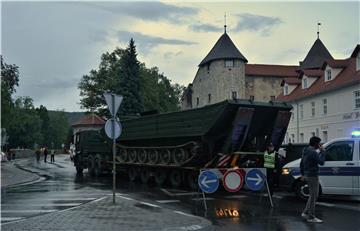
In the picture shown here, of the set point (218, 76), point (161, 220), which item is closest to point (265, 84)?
point (218, 76)

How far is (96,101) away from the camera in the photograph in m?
75.9

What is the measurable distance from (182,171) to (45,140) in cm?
12792

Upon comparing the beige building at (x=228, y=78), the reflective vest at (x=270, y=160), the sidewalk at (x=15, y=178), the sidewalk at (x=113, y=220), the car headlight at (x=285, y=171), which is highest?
the beige building at (x=228, y=78)

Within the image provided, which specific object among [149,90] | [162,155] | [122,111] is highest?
[149,90]

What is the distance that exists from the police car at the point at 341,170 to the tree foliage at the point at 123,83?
141 feet

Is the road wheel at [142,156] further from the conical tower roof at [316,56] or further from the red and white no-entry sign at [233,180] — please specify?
the conical tower roof at [316,56]

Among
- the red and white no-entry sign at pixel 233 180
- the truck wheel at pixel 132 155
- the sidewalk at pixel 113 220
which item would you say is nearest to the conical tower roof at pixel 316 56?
the truck wheel at pixel 132 155

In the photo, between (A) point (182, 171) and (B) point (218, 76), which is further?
(B) point (218, 76)

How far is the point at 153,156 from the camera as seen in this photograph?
21.7 metres

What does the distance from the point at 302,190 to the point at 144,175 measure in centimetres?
940

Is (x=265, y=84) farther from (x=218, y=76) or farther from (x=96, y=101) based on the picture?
(x=96, y=101)

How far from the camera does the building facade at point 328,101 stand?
43.6 metres

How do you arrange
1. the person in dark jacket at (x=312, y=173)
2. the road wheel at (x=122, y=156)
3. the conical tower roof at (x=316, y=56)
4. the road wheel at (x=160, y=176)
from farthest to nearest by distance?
1. the conical tower roof at (x=316, y=56)
2. the road wheel at (x=122, y=156)
3. the road wheel at (x=160, y=176)
4. the person in dark jacket at (x=312, y=173)

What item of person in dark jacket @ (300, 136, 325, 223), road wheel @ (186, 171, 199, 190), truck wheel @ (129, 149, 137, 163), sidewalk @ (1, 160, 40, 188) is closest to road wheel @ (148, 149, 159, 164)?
truck wheel @ (129, 149, 137, 163)
